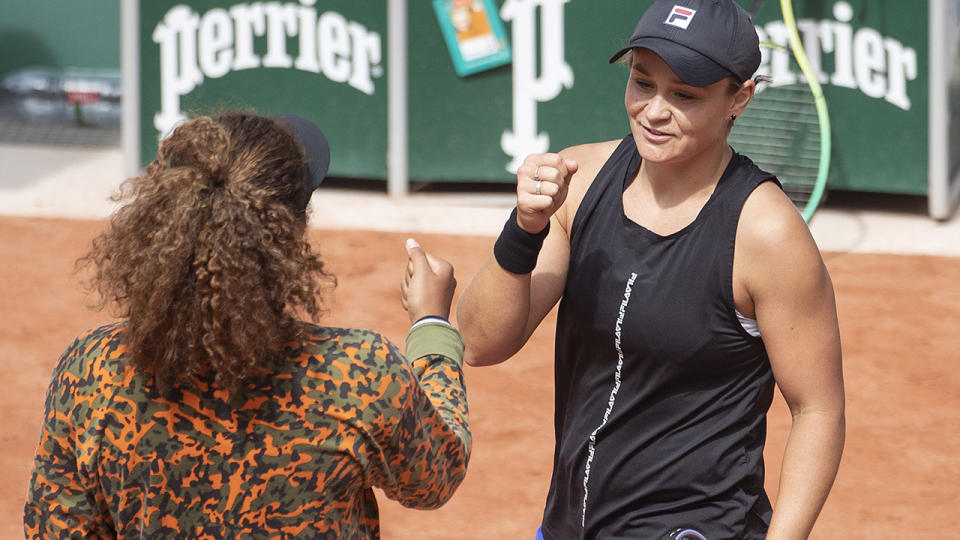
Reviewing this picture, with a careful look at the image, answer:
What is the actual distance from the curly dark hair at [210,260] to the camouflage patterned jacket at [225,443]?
0.05m

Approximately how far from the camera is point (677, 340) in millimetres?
2512

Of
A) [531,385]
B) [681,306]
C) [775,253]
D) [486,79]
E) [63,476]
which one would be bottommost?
[531,385]

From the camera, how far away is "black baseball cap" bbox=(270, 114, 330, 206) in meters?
2.23

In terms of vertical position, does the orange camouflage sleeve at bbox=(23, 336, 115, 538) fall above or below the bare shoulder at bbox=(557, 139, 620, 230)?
below

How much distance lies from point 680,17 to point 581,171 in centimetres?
43

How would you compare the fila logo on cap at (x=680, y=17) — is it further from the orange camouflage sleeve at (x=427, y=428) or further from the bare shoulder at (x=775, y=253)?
the orange camouflage sleeve at (x=427, y=428)

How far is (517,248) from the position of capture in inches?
101

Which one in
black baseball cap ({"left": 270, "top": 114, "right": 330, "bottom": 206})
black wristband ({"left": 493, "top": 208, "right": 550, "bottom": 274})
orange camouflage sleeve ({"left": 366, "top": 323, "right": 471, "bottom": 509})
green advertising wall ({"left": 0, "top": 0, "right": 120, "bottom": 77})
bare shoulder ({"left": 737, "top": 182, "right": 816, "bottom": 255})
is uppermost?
black baseball cap ({"left": 270, "top": 114, "right": 330, "bottom": 206})

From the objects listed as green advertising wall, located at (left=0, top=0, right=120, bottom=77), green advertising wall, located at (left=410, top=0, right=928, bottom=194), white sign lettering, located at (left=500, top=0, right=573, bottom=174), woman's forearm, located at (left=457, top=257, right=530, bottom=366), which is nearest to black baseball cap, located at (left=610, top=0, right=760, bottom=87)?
woman's forearm, located at (left=457, top=257, right=530, bottom=366)

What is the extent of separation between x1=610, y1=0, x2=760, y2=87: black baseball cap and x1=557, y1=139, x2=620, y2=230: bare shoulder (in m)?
0.33

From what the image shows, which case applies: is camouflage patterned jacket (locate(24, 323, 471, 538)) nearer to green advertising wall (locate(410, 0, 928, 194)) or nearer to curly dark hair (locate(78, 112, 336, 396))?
curly dark hair (locate(78, 112, 336, 396))

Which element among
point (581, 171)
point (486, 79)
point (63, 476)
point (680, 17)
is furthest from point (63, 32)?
point (63, 476)

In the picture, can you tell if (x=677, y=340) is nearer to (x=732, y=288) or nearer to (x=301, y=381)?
(x=732, y=288)

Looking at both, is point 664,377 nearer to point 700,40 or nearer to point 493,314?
point 493,314
